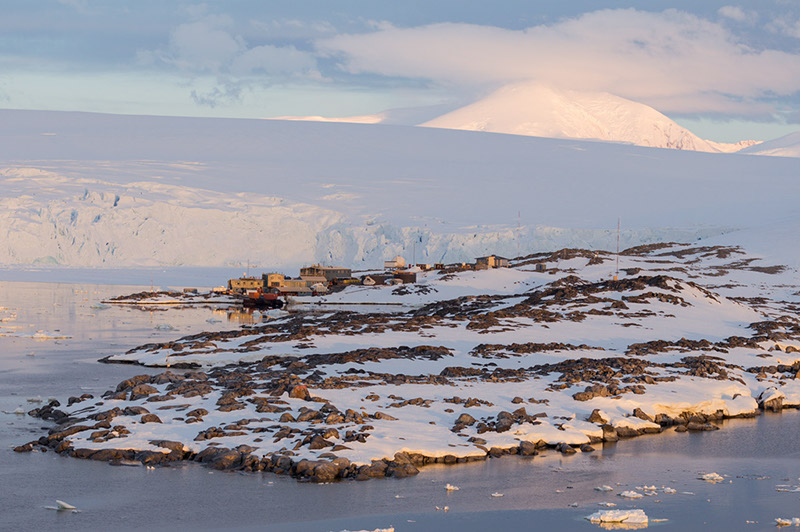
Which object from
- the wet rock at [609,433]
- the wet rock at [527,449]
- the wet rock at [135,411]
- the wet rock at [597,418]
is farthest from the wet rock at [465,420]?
the wet rock at [135,411]

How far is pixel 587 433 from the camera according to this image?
2370 centimetres

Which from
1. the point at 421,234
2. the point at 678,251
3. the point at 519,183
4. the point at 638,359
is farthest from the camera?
the point at 519,183

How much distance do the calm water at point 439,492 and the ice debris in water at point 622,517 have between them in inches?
12.0

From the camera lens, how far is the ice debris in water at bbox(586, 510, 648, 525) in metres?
16.9

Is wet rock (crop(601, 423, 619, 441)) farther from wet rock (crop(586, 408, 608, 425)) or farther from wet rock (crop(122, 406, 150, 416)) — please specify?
wet rock (crop(122, 406, 150, 416))

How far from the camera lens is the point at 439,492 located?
1862cm

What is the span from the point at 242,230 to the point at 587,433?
103 metres

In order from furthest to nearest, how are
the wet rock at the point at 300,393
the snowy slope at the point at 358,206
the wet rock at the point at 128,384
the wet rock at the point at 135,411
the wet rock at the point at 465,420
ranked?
the snowy slope at the point at 358,206
the wet rock at the point at 128,384
the wet rock at the point at 300,393
the wet rock at the point at 135,411
the wet rock at the point at 465,420

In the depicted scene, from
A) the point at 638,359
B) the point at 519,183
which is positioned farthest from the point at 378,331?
the point at 519,183

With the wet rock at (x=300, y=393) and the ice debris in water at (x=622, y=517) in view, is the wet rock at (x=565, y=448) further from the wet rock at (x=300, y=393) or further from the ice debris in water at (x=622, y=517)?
the wet rock at (x=300, y=393)

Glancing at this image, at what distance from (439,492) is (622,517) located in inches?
150

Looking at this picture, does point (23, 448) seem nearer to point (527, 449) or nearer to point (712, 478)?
point (527, 449)

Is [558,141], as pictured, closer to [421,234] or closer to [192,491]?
[421,234]

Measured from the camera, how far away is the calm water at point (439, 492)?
55.2 feet
